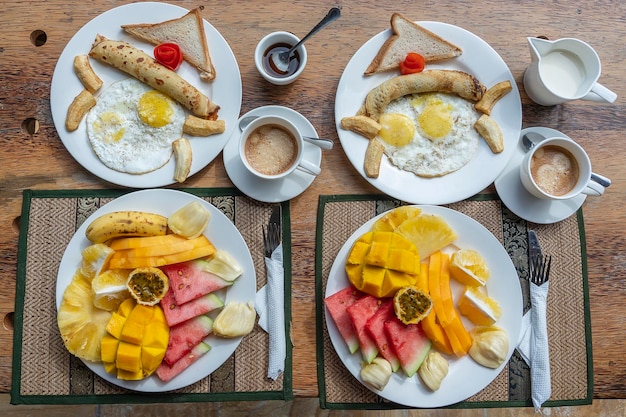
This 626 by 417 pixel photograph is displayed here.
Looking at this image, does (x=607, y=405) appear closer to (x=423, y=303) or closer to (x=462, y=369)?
(x=462, y=369)

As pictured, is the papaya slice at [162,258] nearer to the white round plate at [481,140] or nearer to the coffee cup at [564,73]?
the white round plate at [481,140]

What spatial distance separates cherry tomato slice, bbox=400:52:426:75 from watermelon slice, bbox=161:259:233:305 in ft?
3.12

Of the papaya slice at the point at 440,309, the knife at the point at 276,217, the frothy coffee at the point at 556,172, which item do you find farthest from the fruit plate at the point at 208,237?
the frothy coffee at the point at 556,172

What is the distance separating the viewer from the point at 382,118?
69.3 inches

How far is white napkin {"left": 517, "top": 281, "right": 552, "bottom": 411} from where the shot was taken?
1.69m

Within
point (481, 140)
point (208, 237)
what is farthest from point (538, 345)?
point (208, 237)

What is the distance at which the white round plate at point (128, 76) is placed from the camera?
171 centimetres

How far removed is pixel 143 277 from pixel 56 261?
1.18 ft

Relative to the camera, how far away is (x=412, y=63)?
5.81ft

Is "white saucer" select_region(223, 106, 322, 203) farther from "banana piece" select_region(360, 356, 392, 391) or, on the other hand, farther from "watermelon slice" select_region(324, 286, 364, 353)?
"banana piece" select_region(360, 356, 392, 391)

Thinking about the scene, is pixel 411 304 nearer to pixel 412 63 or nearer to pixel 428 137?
pixel 428 137

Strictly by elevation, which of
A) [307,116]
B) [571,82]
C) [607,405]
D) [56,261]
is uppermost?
[571,82]

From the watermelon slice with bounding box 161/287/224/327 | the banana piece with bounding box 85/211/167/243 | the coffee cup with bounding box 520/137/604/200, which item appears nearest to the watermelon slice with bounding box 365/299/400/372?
the watermelon slice with bounding box 161/287/224/327

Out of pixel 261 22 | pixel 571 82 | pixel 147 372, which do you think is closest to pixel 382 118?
pixel 261 22
